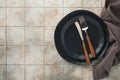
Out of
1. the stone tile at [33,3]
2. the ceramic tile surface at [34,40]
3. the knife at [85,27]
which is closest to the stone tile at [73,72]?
the ceramic tile surface at [34,40]

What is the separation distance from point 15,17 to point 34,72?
1.01 ft

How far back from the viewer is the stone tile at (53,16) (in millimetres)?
1407

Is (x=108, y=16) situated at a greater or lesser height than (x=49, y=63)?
greater

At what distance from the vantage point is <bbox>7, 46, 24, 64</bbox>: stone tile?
142 cm

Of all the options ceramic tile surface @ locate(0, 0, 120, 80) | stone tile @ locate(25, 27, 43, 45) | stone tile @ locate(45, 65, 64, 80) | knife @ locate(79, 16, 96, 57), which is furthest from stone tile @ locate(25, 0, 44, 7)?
stone tile @ locate(45, 65, 64, 80)

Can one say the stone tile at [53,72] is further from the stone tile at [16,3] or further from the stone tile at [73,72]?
the stone tile at [16,3]

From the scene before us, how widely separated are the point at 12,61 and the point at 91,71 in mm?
418

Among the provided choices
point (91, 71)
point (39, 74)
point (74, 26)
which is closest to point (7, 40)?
point (39, 74)

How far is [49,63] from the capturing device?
1418 millimetres

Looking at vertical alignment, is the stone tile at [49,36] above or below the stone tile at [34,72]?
above

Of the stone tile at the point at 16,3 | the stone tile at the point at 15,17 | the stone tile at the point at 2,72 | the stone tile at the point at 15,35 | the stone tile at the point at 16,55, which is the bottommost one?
the stone tile at the point at 2,72

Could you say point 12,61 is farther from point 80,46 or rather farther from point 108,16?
point 108,16

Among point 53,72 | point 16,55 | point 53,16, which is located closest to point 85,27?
point 53,16

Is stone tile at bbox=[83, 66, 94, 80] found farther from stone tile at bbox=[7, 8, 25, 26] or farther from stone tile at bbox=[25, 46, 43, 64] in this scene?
stone tile at bbox=[7, 8, 25, 26]
